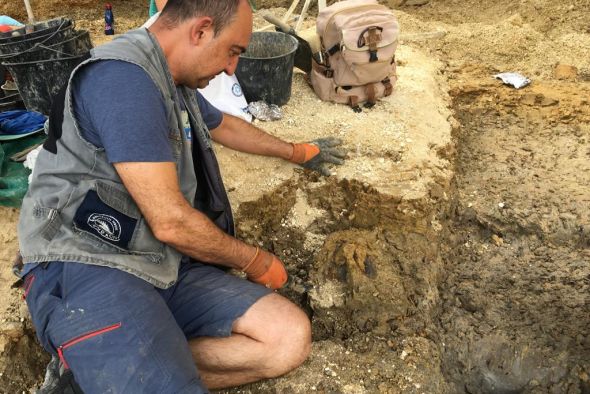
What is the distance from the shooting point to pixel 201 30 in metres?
1.86

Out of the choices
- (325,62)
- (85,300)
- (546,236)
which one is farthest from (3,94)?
(546,236)

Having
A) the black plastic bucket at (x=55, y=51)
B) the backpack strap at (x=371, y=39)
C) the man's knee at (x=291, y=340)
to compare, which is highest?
the black plastic bucket at (x=55, y=51)

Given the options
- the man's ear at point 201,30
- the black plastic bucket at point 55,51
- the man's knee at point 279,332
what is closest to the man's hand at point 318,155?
the man's knee at point 279,332

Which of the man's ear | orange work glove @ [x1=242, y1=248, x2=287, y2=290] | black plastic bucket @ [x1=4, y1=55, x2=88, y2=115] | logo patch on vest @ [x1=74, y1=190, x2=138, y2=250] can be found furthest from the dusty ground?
the man's ear

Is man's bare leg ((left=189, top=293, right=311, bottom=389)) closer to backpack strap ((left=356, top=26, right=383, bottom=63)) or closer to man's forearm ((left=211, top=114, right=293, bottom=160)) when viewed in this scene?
man's forearm ((left=211, top=114, right=293, bottom=160))

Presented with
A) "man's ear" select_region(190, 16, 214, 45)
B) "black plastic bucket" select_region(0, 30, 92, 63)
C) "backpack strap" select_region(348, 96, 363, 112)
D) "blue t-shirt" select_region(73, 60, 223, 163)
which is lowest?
"backpack strap" select_region(348, 96, 363, 112)

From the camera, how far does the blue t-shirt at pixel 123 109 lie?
1701 millimetres

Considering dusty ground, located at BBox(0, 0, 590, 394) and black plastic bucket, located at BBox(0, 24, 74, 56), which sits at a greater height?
black plastic bucket, located at BBox(0, 24, 74, 56)

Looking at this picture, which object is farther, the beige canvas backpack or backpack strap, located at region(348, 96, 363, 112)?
backpack strap, located at region(348, 96, 363, 112)

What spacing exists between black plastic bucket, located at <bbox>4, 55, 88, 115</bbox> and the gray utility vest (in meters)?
1.78

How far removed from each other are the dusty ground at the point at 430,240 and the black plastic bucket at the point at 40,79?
1073mm

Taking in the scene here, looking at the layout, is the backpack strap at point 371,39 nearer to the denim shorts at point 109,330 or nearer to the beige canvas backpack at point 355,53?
the beige canvas backpack at point 355,53

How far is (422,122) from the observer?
3.71 m

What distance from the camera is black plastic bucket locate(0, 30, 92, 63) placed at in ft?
11.3
